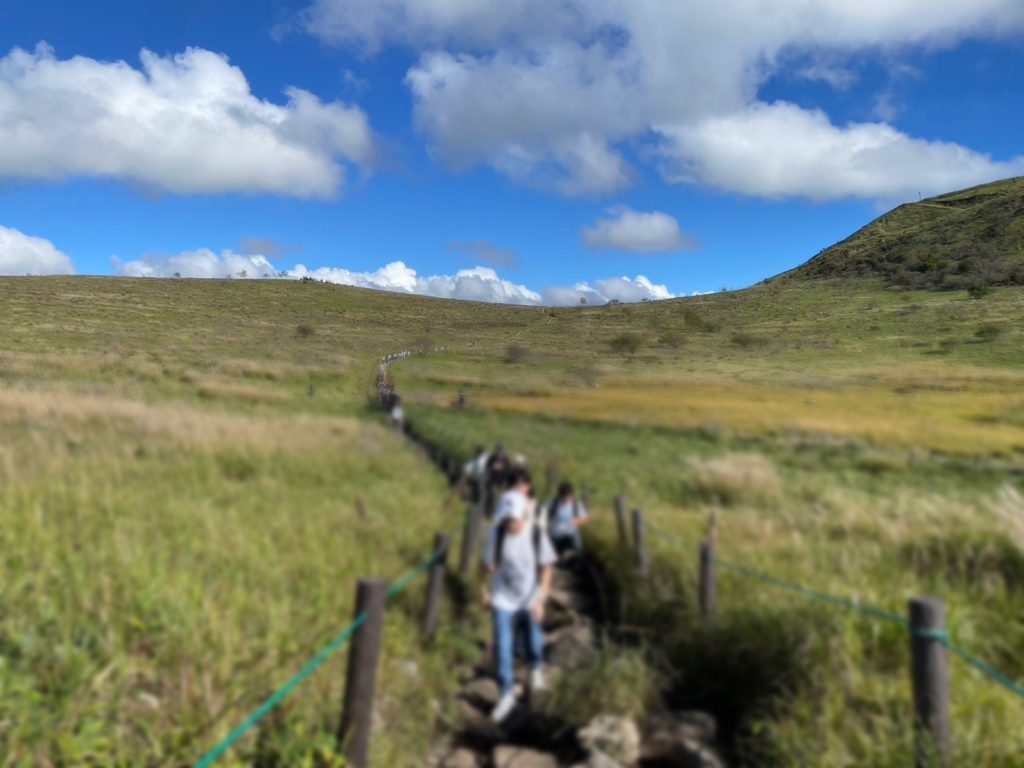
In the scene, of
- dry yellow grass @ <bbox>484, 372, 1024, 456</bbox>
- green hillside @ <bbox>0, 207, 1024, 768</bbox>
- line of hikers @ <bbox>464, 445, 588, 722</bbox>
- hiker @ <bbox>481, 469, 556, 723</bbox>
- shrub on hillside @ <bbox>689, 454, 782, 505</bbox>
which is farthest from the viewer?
hiker @ <bbox>481, 469, 556, 723</bbox>

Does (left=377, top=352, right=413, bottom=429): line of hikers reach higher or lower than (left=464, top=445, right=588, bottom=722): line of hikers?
higher

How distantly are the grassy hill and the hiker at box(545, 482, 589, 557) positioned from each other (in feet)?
126

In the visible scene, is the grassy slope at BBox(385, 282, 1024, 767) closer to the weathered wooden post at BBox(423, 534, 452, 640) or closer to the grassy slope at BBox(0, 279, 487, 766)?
the weathered wooden post at BBox(423, 534, 452, 640)

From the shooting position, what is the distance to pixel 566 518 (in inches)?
306

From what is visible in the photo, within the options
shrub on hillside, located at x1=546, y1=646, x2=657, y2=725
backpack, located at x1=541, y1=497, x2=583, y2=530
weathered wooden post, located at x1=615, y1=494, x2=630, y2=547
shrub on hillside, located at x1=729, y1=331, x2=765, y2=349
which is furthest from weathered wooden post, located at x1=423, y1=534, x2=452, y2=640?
shrub on hillside, located at x1=729, y1=331, x2=765, y2=349

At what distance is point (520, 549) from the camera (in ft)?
23.5

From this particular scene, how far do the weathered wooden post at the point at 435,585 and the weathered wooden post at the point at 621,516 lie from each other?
1.82m

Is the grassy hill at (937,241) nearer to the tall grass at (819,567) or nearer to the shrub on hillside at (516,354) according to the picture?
the shrub on hillside at (516,354)

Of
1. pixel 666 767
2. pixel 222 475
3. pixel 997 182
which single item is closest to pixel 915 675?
pixel 666 767

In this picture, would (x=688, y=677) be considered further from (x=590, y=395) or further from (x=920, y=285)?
(x=920, y=285)

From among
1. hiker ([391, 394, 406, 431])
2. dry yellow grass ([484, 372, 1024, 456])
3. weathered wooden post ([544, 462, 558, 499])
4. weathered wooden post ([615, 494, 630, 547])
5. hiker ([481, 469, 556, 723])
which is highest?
dry yellow grass ([484, 372, 1024, 456])

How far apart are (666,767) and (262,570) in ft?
12.7

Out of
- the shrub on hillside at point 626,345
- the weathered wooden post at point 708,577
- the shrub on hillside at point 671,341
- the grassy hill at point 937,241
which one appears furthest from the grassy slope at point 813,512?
the grassy hill at point 937,241

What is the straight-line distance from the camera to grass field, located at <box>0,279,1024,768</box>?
17.6ft
